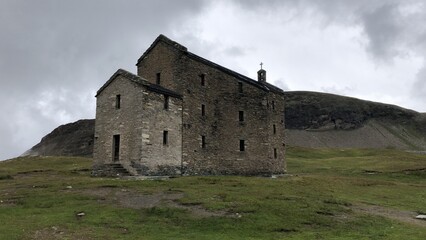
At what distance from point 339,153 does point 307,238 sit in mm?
103782

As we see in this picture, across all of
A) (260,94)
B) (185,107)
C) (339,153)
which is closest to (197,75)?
(185,107)

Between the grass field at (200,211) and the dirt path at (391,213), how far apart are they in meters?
0.07

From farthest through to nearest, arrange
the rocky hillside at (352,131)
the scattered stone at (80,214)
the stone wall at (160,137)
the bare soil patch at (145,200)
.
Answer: the rocky hillside at (352,131) → the stone wall at (160,137) → the bare soil patch at (145,200) → the scattered stone at (80,214)

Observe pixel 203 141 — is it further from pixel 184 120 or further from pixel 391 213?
pixel 391 213

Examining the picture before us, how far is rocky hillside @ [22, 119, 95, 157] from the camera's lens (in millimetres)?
114562

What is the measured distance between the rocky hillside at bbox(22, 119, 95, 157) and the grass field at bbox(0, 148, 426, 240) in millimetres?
80601

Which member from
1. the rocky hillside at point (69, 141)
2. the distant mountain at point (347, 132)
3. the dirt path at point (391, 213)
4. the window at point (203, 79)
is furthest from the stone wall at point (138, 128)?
the distant mountain at point (347, 132)

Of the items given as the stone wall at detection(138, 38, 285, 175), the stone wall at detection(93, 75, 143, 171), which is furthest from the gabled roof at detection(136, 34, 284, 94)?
the stone wall at detection(93, 75, 143, 171)

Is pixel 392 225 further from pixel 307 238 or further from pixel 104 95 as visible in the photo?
pixel 104 95

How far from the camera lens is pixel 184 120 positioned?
41.7m

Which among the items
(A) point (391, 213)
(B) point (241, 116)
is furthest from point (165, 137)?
(A) point (391, 213)

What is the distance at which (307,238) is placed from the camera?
19203mm

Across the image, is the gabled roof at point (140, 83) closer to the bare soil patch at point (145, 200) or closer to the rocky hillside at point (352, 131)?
the bare soil patch at point (145, 200)

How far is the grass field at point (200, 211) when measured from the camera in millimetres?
19906
